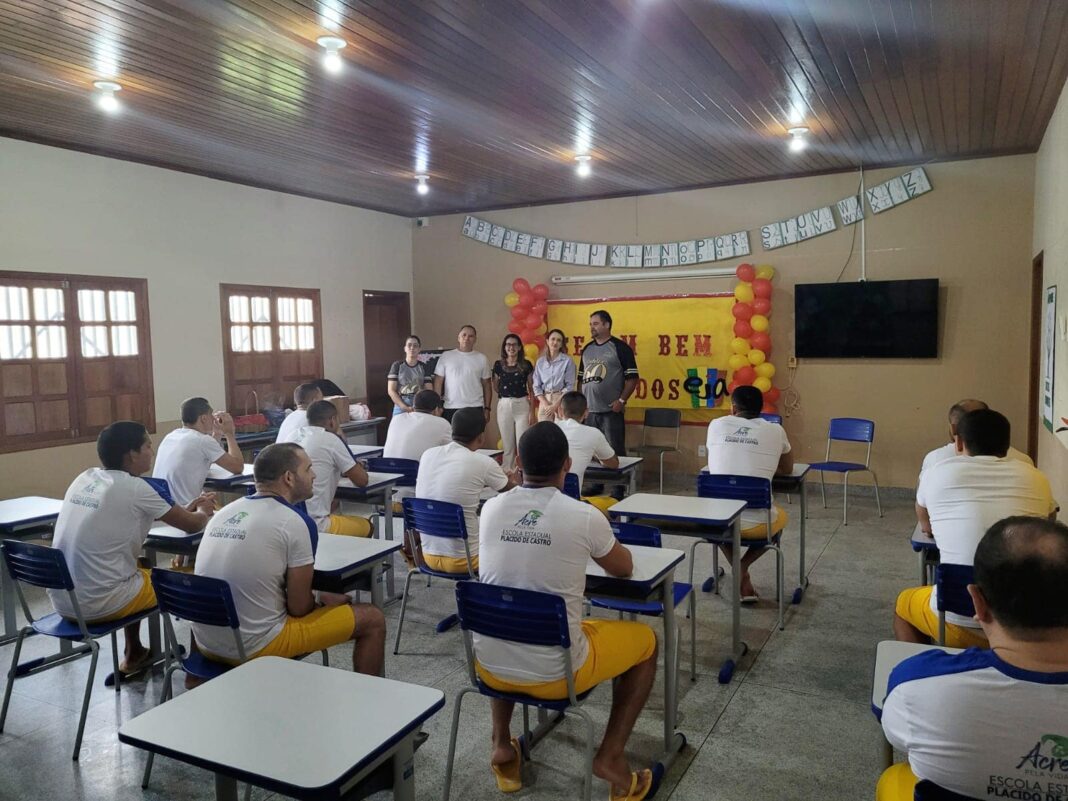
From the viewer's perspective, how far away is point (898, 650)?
1.98 meters

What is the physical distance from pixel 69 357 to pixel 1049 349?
6.95m

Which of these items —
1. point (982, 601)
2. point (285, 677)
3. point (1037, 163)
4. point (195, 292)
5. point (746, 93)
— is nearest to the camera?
point (982, 601)

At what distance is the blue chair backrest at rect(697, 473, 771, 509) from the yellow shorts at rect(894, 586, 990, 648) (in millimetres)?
1048

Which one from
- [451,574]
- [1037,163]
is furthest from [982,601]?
[1037,163]

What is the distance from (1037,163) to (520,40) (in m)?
4.76

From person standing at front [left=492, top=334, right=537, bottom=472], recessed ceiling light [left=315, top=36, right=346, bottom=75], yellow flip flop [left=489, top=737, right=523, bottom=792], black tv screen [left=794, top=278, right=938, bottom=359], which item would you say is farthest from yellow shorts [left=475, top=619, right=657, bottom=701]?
black tv screen [left=794, top=278, right=938, bottom=359]

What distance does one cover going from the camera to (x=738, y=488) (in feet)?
12.9

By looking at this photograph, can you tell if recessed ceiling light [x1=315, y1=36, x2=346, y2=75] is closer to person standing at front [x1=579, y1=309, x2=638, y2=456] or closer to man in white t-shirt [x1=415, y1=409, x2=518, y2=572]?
man in white t-shirt [x1=415, y1=409, x2=518, y2=572]

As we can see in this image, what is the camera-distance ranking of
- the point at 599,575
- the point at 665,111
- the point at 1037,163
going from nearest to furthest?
the point at 599,575
the point at 665,111
the point at 1037,163

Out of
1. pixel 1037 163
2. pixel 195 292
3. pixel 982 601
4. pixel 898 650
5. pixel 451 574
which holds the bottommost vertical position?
pixel 451 574

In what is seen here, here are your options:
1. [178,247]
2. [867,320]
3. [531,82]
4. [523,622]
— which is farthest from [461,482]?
[867,320]

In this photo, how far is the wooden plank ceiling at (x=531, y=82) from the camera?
11.7 feet

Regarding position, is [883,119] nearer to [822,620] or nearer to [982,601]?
[822,620]

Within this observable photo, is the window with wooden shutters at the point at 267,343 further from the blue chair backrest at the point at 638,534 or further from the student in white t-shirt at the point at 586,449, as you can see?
the blue chair backrest at the point at 638,534
